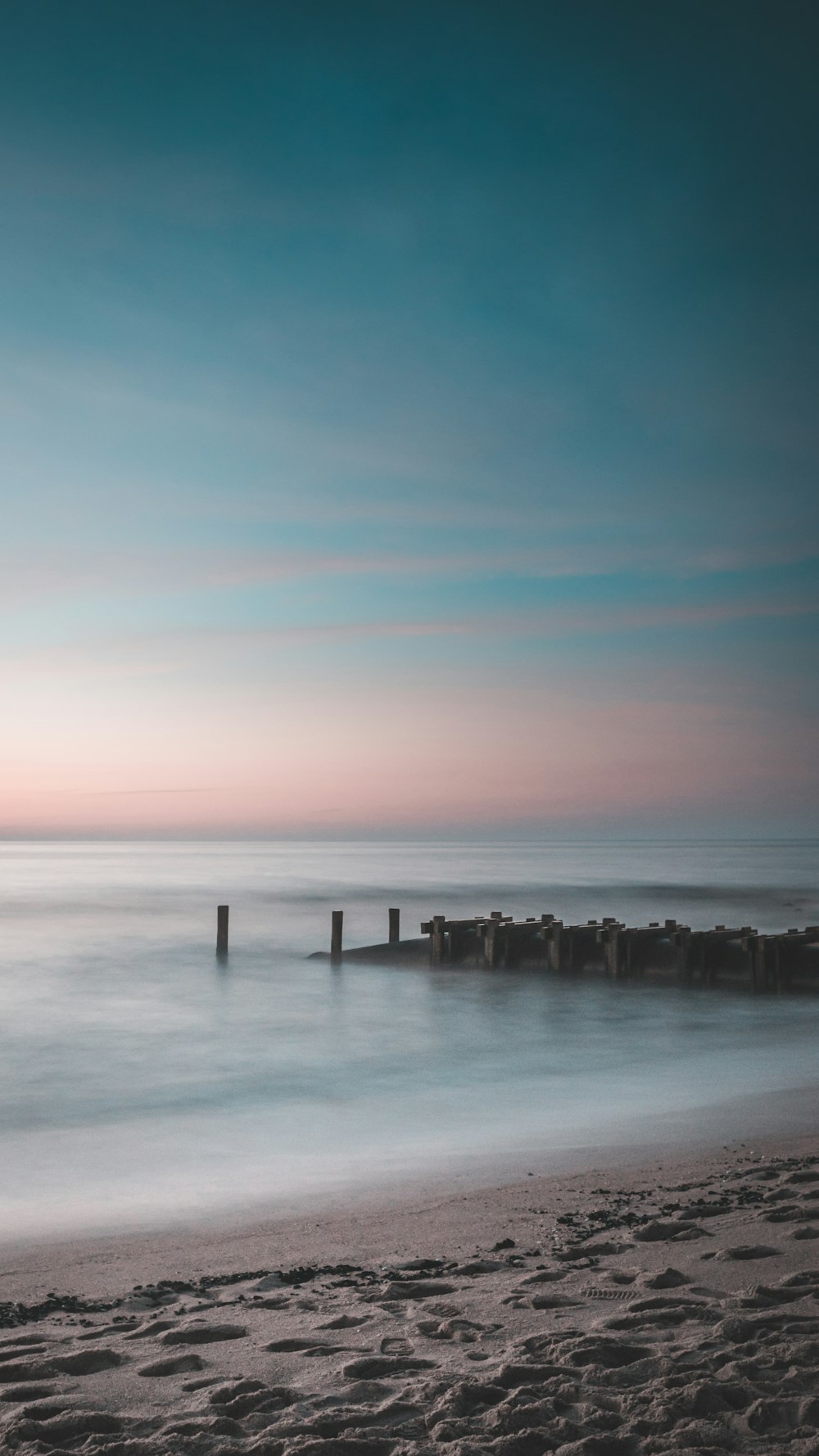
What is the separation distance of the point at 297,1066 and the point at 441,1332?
32.1ft

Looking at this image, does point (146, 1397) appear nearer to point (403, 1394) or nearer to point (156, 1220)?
point (403, 1394)

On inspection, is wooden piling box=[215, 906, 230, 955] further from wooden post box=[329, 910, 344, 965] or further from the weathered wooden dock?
the weathered wooden dock

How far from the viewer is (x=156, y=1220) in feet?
22.6

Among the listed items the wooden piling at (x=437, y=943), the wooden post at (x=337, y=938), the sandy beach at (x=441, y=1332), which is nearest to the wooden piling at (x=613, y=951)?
the wooden piling at (x=437, y=943)

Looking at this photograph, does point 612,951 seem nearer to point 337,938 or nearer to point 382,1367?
point 337,938

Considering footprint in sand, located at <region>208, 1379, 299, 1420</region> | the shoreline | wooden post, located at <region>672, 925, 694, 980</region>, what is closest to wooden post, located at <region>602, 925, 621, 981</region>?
wooden post, located at <region>672, 925, 694, 980</region>

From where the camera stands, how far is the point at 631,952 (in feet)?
64.8

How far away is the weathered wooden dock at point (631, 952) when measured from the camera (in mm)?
18016

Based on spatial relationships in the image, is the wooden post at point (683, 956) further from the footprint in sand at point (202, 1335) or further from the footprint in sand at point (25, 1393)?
the footprint in sand at point (25, 1393)

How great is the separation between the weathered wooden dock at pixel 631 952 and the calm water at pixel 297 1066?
2.18 ft

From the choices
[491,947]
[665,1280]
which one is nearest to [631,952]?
[491,947]

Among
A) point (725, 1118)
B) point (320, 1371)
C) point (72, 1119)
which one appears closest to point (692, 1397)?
point (320, 1371)

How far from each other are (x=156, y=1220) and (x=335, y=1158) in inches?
89.0

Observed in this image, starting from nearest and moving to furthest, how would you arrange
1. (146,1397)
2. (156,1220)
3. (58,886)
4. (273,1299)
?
1. (146,1397)
2. (273,1299)
3. (156,1220)
4. (58,886)
